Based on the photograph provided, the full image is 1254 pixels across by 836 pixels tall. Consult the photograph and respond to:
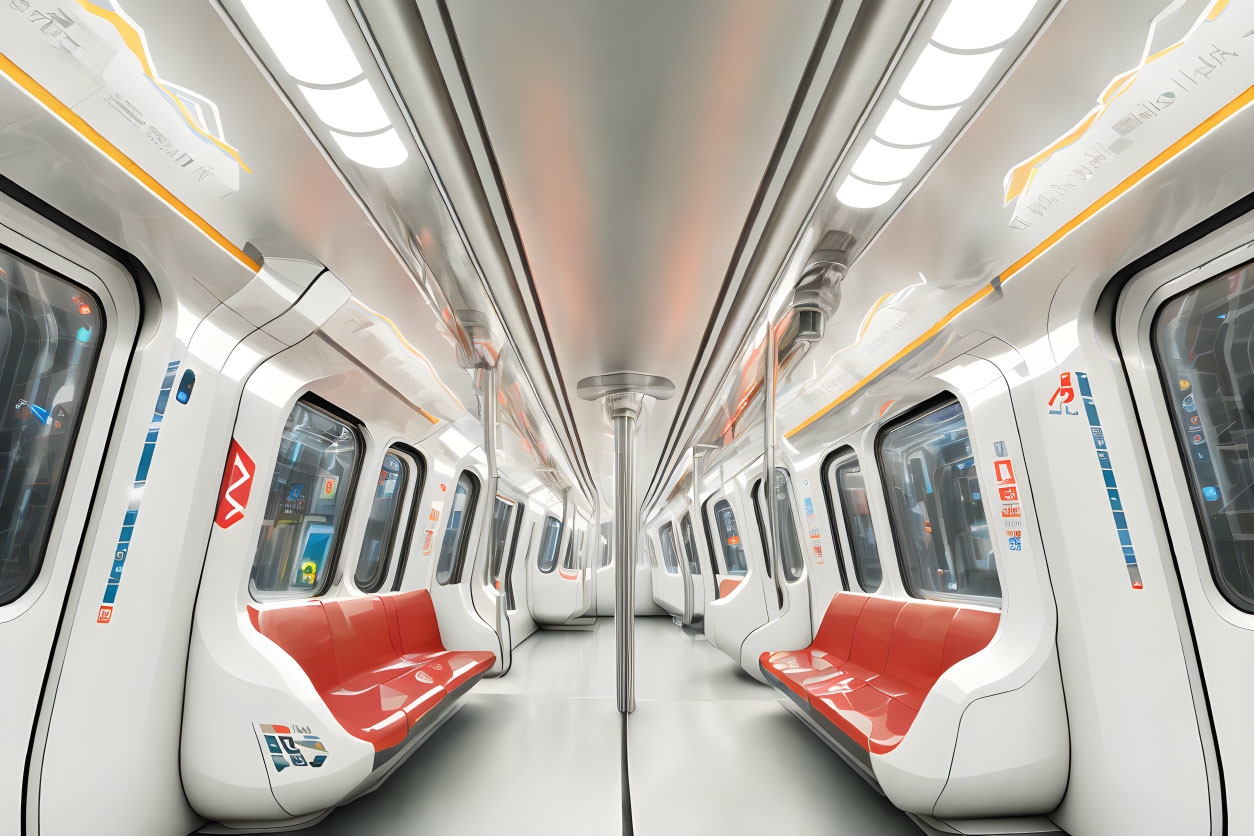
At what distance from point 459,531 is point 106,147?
6.31m

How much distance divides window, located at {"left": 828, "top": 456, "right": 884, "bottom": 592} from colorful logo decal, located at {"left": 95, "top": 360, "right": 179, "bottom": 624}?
4.99 metres

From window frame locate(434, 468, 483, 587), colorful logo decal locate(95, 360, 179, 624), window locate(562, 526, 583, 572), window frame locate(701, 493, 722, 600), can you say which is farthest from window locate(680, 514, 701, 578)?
colorful logo decal locate(95, 360, 179, 624)

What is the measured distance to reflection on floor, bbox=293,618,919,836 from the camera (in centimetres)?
291

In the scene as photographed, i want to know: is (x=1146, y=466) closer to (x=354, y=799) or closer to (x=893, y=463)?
(x=893, y=463)

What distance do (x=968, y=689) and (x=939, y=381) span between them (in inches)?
68.6

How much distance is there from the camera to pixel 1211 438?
2.34 metres

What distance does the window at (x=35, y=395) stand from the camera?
2.16 m

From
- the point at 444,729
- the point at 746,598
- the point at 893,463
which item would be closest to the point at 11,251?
the point at 444,729

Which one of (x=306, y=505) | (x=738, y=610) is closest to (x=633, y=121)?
(x=306, y=505)

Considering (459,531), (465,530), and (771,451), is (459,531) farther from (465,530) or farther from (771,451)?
(771,451)

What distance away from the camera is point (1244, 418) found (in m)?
2.23

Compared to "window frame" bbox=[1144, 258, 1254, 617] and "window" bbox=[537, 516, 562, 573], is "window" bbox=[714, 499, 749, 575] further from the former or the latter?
"window frame" bbox=[1144, 258, 1254, 617]

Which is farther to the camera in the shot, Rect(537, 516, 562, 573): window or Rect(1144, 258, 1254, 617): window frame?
Rect(537, 516, 562, 573): window

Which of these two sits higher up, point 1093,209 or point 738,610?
point 1093,209
